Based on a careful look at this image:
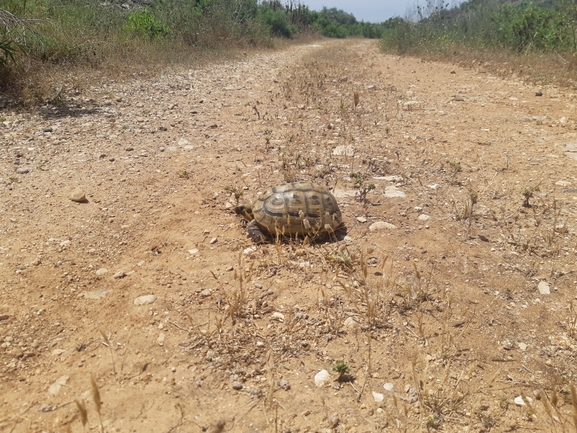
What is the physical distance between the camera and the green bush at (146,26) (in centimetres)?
1129

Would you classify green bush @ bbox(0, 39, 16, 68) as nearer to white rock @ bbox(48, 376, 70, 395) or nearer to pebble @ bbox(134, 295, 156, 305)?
pebble @ bbox(134, 295, 156, 305)

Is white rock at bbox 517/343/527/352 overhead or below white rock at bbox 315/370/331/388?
overhead

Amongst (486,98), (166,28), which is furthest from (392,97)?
(166,28)

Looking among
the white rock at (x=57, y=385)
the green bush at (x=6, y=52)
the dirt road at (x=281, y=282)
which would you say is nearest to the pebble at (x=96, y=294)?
the dirt road at (x=281, y=282)

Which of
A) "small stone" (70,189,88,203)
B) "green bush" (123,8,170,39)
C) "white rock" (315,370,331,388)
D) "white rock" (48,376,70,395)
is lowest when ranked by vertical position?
"white rock" (315,370,331,388)

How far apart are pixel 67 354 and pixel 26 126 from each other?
4294 millimetres

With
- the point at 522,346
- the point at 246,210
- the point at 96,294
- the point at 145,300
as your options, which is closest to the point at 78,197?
the point at 96,294

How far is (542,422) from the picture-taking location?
6.23 ft

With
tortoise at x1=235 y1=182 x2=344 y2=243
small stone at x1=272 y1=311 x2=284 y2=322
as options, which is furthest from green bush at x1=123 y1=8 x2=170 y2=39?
small stone at x1=272 y1=311 x2=284 y2=322

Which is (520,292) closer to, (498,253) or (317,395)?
(498,253)

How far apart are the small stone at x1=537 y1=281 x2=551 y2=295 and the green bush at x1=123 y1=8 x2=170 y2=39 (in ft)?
36.9

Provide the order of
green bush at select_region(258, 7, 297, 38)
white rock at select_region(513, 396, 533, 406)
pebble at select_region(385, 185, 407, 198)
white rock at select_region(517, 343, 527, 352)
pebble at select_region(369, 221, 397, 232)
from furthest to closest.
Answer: green bush at select_region(258, 7, 297, 38)
pebble at select_region(385, 185, 407, 198)
pebble at select_region(369, 221, 397, 232)
white rock at select_region(517, 343, 527, 352)
white rock at select_region(513, 396, 533, 406)

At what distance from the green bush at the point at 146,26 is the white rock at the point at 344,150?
8429mm

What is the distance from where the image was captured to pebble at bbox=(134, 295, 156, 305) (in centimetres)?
264
